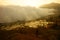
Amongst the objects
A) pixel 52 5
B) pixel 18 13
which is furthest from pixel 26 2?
pixel 52 5

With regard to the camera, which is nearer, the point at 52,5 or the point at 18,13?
the point at 18,13

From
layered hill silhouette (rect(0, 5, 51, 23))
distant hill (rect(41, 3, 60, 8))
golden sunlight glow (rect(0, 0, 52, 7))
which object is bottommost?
layered hill silhouette (rect(0, 5, 51, 23))

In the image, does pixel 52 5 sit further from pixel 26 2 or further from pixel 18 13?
pixel 18 13

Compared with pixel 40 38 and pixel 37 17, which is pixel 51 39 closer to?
pixel 40 38

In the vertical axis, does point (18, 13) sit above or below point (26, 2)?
below

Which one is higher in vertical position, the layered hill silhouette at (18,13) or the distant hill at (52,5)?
the distant hill at (52,5)

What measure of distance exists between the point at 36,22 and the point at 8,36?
2.01 feet

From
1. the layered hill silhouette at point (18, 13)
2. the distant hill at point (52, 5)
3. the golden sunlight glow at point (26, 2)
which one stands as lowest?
the layered hill silhouette at point (18, 13)

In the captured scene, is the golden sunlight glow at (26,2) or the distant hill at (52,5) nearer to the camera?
the golden sunlight glow at (26,2)

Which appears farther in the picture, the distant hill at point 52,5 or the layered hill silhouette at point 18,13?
the distant hill at point 52,5

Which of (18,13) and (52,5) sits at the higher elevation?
(52,5)

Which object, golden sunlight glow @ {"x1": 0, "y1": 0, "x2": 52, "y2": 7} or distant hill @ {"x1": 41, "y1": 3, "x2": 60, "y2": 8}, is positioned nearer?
golden sunlight glow @ {"x1": 0, "y1": 0, "x2": 52, "y2": 7}

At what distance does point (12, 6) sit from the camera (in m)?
2.71

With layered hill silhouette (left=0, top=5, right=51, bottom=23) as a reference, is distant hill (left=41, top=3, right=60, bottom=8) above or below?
above
